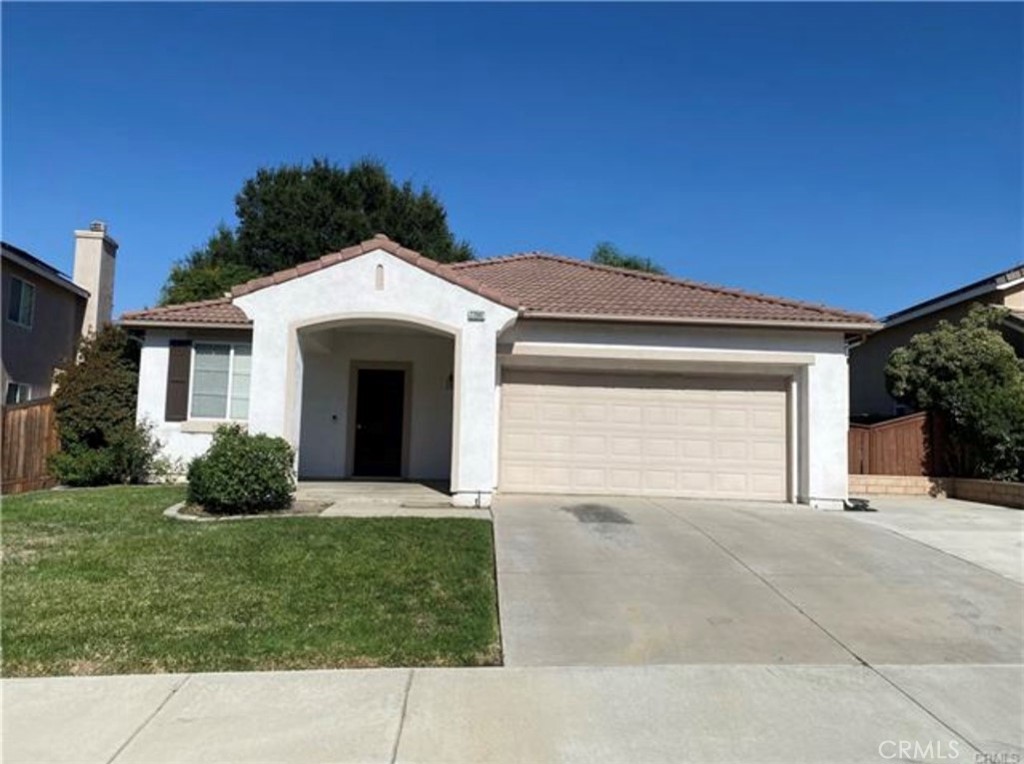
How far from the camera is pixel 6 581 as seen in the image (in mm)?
7414

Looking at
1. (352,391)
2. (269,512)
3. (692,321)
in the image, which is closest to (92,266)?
(352,391)

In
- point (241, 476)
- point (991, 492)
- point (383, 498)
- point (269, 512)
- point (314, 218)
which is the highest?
point (314, 218)

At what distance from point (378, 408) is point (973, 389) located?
12.3 meters

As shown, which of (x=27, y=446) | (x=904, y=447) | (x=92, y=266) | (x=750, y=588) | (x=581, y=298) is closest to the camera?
(x=750, y=588)

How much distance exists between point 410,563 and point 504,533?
6.57 ft

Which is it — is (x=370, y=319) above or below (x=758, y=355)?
above

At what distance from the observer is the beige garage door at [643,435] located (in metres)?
13.9

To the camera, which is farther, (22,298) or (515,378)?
(22,298)

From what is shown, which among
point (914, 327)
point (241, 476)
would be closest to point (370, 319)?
point (241, 476)

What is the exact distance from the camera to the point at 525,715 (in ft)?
16.0

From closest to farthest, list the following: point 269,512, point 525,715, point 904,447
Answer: point 525,715
point 269,512
point 904,447

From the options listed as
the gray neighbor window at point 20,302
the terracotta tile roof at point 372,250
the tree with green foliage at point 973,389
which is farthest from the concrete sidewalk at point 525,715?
the gray neighbor window at point 20,302

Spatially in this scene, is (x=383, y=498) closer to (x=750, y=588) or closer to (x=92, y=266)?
(x=750, y=588)

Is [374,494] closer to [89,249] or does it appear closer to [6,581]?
[6,581]
